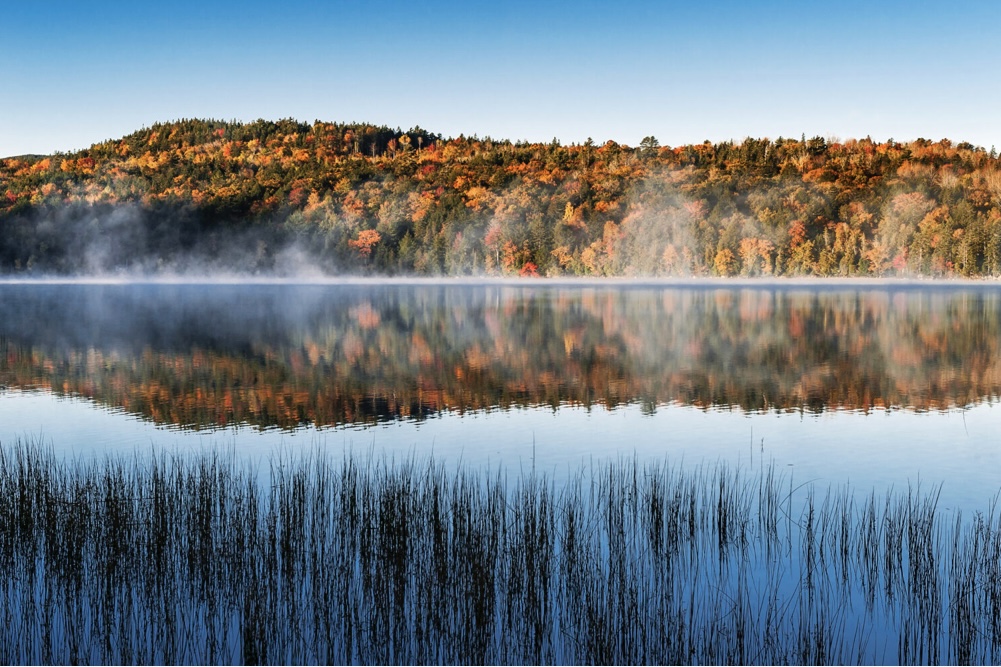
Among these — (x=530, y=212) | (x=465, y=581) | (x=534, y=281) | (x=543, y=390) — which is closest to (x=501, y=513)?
(x=465, y=581)

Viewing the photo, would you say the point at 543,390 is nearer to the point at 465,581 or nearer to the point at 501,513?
the point at 501,513

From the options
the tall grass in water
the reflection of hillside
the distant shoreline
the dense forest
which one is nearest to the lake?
the tall grass in water

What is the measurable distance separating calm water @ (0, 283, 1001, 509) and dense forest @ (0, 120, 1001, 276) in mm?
52605

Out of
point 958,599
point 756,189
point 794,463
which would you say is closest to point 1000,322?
point 794,463

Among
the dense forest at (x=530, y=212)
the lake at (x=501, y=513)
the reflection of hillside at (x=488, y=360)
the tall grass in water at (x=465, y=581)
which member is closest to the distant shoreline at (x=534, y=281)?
the dense forest at (x=530, y=212)

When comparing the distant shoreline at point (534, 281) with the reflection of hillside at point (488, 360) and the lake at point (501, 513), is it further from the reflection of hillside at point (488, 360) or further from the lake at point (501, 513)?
the lake at point (501, 513)

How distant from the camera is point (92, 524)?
804 centimetres

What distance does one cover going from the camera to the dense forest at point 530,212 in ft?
291

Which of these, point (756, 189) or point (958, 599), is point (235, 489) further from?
point (756, 189)

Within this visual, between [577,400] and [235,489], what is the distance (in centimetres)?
954

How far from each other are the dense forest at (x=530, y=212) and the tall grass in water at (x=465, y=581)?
79875 millimetres

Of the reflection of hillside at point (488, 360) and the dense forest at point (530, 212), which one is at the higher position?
the dense forest at point (530, 212)

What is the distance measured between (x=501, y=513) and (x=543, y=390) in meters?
10.5

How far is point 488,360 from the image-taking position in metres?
24.4
